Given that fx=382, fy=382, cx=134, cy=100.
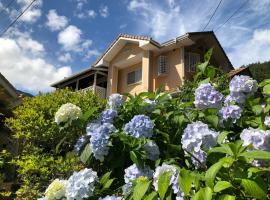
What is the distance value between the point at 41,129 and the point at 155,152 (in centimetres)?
478

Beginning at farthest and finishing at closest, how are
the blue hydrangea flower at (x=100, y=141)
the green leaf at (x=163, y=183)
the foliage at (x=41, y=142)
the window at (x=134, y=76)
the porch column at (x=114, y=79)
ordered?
1. the porch column at (x=114, y=79)
2. the window at (x=134, y=76)
3. the foliage at (x=41, y=142)
4. the blue hydrangea flower at (x=100, y=141)
5. the green leaf at (x=163, y=183)

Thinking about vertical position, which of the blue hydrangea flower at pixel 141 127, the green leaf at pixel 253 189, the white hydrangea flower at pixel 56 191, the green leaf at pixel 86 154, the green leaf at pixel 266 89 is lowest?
the white hydrangea flower at pixel 56 191

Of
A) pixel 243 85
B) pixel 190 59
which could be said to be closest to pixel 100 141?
pixel 243 85

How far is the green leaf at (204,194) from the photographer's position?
5.94ft

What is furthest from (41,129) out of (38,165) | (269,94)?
(269,94)

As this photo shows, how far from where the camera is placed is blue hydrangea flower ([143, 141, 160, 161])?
2599 mm

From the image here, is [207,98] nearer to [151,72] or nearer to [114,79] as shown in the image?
[151,72]

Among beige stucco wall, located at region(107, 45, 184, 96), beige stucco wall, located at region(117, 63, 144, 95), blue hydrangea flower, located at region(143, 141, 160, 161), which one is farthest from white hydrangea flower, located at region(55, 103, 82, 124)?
beige stucco wall, located at region(117, 63, 144, 95)

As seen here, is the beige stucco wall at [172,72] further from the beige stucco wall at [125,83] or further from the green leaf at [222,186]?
the green leaf at [222,186]

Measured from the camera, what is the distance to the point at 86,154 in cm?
288

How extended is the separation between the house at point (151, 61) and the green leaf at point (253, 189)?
17.0 m

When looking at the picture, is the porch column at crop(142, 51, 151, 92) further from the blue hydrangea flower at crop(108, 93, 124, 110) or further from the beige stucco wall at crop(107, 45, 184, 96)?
the blue hydrangea flower at crop(108, 93, 124, 110)

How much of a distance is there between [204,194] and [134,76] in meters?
21.2

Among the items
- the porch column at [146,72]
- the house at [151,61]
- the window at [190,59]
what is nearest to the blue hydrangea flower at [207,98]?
the house at [151,61]
